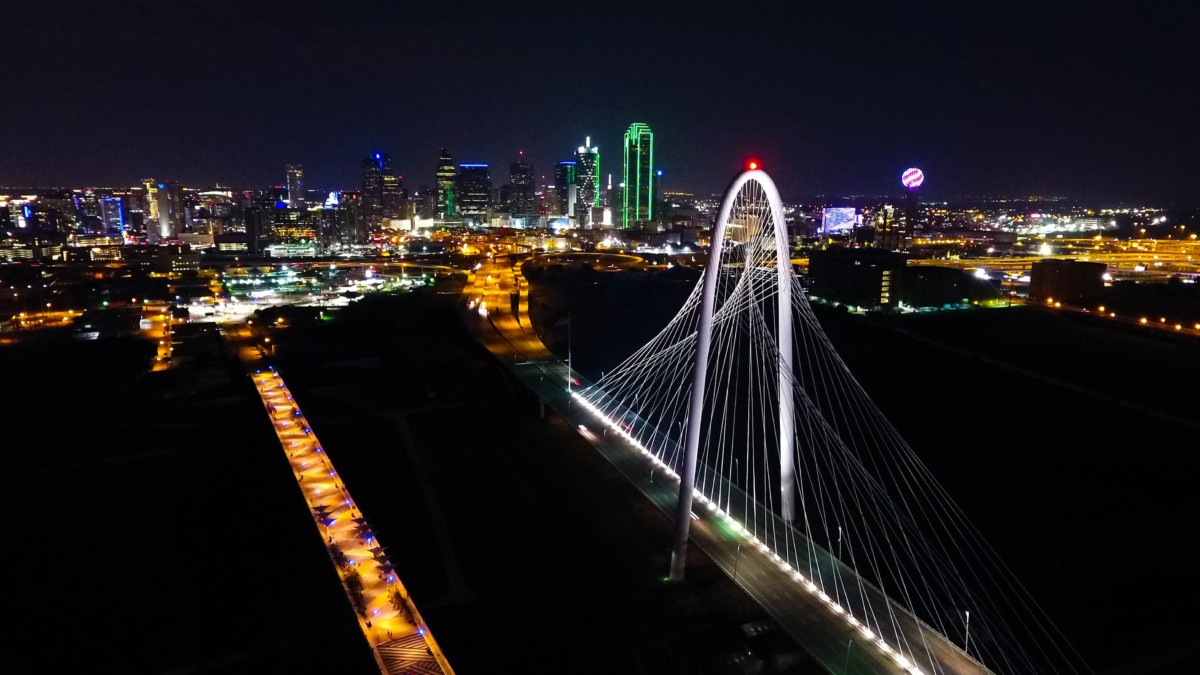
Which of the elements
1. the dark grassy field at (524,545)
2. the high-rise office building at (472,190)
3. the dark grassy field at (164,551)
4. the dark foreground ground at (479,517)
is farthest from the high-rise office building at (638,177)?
the dark grassy field at (164,551)

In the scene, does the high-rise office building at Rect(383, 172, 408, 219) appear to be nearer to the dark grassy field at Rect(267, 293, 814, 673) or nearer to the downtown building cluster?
the downtown building cluster

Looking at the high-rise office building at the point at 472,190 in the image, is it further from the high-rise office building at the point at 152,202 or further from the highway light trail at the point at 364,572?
the highway light trail at the point at 364,572

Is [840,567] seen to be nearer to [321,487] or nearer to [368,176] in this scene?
[321,487]

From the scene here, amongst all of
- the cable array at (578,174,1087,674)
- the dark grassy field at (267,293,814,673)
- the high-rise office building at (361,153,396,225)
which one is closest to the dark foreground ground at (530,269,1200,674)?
the cable array at (578,174,1087,674)

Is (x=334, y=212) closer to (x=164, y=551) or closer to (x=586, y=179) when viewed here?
(x=586, y=179)

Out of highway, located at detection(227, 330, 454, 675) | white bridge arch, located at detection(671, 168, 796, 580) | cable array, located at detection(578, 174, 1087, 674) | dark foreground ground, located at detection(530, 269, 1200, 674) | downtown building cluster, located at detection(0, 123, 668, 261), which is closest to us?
highway, located at detection(227, 330, 454, 675)

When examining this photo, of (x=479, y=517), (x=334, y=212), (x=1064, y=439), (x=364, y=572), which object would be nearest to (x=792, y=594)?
(x=364, y=572)

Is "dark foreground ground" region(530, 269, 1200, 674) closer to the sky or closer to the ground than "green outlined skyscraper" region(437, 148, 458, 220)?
closer to the ground
